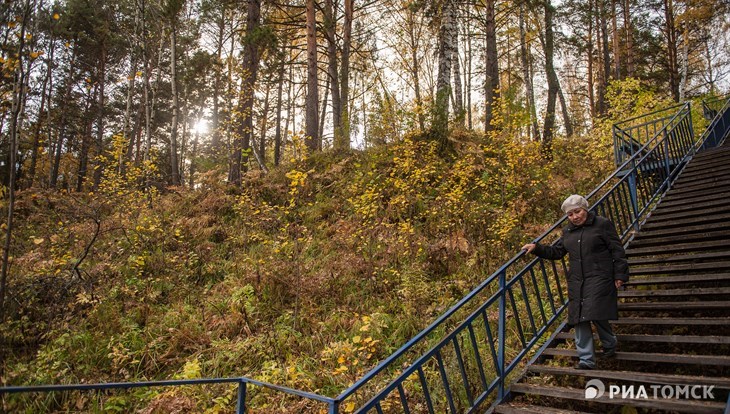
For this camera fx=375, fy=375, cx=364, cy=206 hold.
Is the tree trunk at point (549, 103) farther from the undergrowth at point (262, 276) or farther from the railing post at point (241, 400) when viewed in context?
the railing post at point (241, 400)

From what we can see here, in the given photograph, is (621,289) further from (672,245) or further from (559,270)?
(559,270)

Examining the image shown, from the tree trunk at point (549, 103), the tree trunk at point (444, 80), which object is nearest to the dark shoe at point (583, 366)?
the tree trunk at point (444, 80)

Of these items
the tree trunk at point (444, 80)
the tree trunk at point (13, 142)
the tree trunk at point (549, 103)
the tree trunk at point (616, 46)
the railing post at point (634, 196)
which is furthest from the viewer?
the tree trunk at point (616, 46)

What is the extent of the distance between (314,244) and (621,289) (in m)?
6.07

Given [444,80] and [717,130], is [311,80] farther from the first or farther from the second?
[717,130]

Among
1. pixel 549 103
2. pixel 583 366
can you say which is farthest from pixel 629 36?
pixel 583 366

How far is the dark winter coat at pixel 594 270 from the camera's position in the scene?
3.71 m

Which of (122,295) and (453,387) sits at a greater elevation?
(122,295)

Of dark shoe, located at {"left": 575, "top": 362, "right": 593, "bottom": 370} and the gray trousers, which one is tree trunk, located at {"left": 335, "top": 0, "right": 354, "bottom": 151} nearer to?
the gray trousers

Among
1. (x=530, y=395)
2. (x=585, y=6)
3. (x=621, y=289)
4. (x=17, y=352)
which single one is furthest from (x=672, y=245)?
(x=585, y=6)

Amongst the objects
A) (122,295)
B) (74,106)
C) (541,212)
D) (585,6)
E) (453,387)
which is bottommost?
(453,387)

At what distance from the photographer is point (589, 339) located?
12.5ft

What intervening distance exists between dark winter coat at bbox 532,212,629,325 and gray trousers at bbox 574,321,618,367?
0.40 ft

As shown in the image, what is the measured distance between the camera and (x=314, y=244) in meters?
8.95
